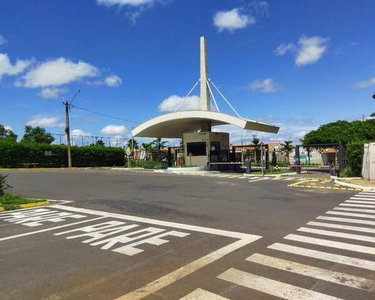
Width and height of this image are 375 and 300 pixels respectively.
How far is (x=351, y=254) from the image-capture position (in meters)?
6.48

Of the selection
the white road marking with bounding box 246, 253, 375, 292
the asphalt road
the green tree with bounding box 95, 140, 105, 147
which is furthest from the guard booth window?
the white road marking with bounding box 246, 253, 375, 292

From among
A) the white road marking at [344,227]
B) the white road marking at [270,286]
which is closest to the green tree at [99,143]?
the white road marking at [344,227]

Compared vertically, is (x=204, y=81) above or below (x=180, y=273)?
above

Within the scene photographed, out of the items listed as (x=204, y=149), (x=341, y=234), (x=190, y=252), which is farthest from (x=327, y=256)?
(x=204, y=149)

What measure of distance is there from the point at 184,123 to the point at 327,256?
34.8 m

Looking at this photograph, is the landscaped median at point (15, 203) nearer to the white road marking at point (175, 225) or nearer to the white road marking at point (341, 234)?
the white road marking at point (175, 225)

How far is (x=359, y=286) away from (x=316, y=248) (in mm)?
1849

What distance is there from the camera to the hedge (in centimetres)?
4206

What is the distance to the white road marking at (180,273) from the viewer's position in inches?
194

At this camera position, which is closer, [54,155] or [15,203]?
[15,203]

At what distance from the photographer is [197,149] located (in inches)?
1513

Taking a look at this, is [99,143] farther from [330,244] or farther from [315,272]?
[315,272]

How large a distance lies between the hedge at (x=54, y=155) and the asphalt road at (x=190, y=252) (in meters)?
33.7

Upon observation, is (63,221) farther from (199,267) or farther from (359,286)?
(359,286)
